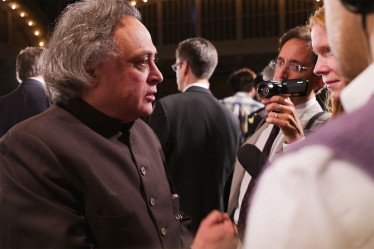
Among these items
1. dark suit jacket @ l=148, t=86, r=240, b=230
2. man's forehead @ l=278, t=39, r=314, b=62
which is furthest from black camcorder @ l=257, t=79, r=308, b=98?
dark suit jacket @ l=148, t=86, r=240, b=230

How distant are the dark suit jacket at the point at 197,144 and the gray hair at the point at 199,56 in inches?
6.1

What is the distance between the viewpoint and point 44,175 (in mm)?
1302

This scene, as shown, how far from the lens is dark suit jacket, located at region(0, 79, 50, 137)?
337 centimetres

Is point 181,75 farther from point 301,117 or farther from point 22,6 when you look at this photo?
point 22,6

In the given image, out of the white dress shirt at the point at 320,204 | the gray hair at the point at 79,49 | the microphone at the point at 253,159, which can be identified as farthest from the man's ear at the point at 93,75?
the white dress shirt at the point at 320,204

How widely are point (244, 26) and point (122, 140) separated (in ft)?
35.2

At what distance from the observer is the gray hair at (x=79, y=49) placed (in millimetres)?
1532

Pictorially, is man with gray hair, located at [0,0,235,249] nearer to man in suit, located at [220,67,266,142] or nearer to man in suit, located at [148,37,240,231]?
man in suit, located at [148,37,240,231]

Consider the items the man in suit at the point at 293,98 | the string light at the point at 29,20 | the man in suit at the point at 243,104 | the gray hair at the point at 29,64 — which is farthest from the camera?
the string light at the point at 29,20

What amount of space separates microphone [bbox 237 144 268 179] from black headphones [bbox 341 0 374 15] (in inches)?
36.0

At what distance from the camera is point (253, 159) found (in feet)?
4.99

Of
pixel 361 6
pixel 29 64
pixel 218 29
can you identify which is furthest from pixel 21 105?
pixel 218 29

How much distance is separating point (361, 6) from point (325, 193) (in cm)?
23

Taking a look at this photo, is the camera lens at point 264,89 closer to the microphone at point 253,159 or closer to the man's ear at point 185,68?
the microphone at point 253,159
